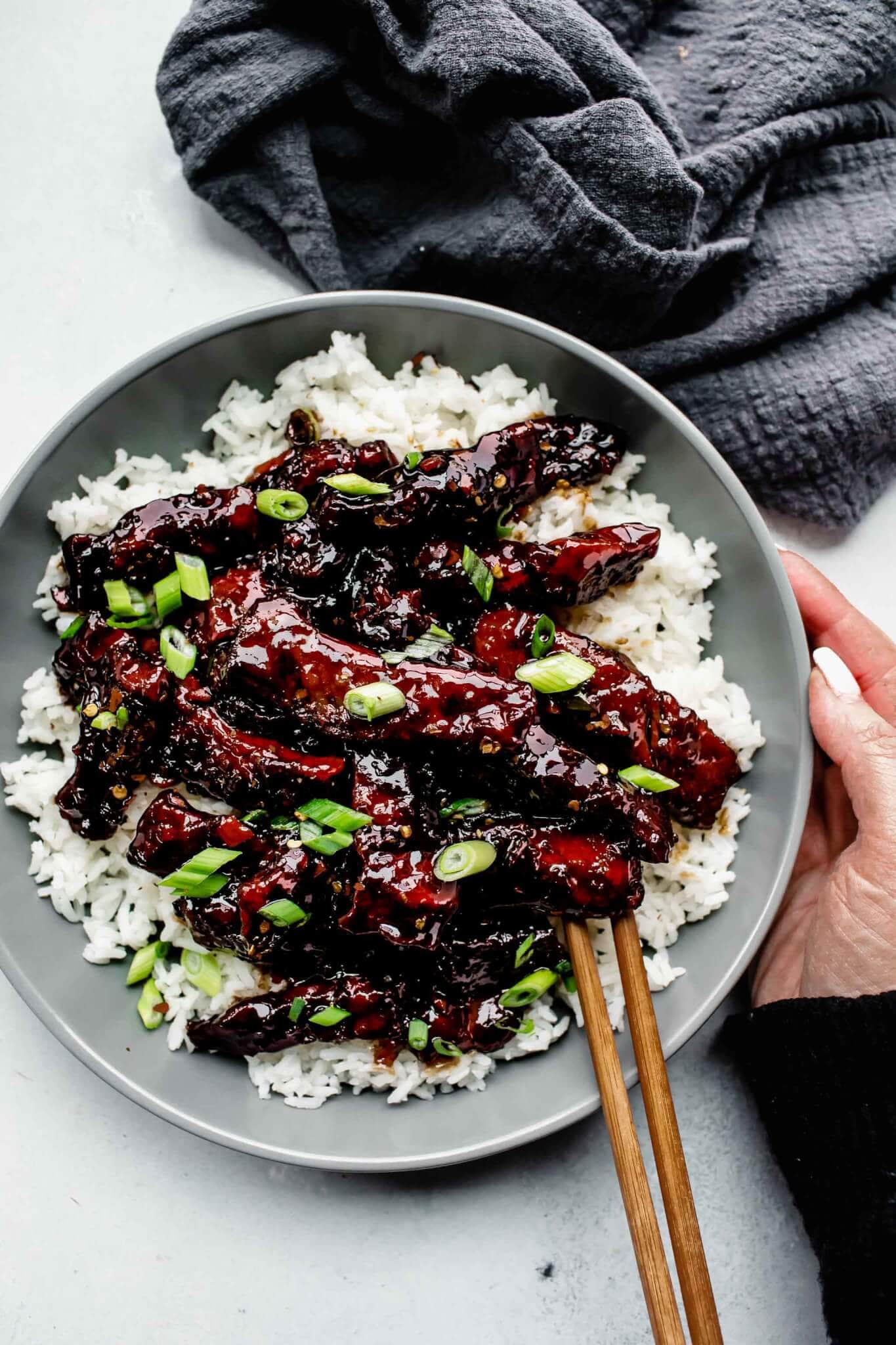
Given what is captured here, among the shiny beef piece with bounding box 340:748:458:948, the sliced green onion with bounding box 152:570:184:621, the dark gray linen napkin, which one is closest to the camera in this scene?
the shiny beef piece with bounding box 340:748:458:948

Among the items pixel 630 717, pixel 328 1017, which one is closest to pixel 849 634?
pixel 630 717

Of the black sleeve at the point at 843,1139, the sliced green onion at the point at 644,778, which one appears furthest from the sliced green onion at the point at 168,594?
the black sleeve at the point at 843,1139

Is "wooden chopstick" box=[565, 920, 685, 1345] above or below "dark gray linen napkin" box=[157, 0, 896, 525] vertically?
below

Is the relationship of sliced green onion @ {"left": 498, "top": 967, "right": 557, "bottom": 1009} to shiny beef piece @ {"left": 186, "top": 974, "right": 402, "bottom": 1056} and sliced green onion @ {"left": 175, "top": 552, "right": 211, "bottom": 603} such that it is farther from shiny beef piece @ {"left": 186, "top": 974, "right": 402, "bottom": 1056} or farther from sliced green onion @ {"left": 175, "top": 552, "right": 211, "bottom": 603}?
Answer: sliced green onion @ {"left": 175, "top": 552, "right": 211, "bottom": 603}

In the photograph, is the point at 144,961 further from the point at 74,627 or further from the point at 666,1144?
the point at 666,1144

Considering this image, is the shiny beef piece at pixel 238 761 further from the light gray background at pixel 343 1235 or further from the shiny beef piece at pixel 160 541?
the light gray background at pixel 343 1235

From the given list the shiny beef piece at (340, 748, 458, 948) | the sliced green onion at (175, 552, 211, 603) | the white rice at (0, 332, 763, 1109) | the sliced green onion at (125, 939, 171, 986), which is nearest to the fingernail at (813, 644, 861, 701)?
the white rice at (0, 332, 763, 1109)
